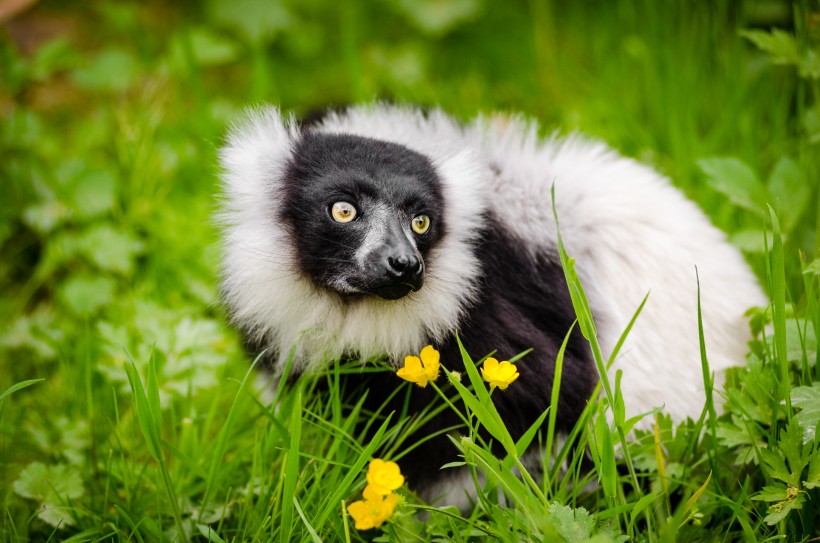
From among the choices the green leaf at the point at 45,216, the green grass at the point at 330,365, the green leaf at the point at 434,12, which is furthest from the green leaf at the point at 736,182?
the green leaf at the point at 45,216

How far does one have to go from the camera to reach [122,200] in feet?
14.4

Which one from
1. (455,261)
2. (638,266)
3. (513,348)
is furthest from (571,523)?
(638,266)

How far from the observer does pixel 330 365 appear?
2.75 metres

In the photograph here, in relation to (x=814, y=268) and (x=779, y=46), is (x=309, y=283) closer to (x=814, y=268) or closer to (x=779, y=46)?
(x=814, y=268)

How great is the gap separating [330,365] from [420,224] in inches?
24.6

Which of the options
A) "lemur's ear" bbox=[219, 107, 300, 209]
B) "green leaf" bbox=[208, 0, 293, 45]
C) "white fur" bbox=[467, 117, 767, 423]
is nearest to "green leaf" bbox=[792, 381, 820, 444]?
"white fur" bbox=[467, 117, 767, 423]

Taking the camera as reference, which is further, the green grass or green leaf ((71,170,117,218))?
green leaf ((71,170,117,218))

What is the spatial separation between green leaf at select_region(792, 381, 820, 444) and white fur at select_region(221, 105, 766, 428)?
57 centimetres

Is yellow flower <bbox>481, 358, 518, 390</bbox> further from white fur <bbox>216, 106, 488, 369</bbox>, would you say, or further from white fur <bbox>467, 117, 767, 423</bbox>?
white fur <bbox>467, 117, 767, 423</bbox>

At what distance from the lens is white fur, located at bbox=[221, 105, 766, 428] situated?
2.63 m

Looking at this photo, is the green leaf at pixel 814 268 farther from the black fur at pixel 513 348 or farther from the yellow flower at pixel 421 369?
the yellow flower at pixel 421 369

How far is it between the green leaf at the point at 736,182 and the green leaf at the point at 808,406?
0.94 meters

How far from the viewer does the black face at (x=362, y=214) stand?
2408mm

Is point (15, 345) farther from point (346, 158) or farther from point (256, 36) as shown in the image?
point (256, 36)
